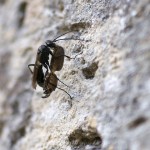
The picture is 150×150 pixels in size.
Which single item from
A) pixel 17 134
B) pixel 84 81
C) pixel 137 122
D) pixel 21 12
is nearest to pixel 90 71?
pixel 84 81

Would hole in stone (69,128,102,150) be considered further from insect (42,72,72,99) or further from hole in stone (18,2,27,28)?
hole in stone (18,2,27,28)

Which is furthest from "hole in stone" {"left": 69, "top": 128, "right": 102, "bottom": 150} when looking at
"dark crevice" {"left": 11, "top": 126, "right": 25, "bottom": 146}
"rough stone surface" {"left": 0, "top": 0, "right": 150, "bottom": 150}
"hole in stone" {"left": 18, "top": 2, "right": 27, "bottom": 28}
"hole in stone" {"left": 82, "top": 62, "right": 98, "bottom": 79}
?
"hole in stone" {"left": 18, "top": 2, "right": 27, "bottom": 28}

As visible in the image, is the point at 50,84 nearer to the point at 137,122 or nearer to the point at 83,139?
the point at 83,139

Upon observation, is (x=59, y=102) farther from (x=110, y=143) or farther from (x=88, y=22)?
(x=110, y=143)

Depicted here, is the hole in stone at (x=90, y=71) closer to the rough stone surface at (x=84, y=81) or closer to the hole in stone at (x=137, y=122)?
the rough stone surface at (x=84, y=81)

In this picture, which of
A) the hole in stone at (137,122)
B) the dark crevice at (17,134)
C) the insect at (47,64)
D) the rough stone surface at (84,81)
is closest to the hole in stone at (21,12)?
the rough stone surface at (84,81)

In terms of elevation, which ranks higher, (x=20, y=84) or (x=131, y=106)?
(x=20, y=84)

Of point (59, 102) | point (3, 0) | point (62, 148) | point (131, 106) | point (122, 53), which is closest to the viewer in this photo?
point (131, 106)

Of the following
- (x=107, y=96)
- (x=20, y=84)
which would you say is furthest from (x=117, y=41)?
(x=20, y=84)
